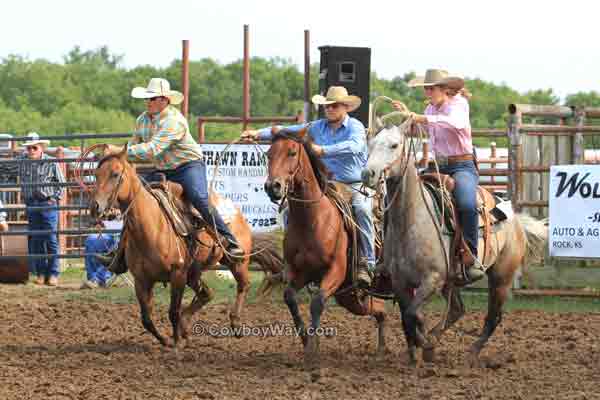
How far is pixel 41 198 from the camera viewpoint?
14008mm

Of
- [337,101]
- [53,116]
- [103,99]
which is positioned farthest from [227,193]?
[103,99]

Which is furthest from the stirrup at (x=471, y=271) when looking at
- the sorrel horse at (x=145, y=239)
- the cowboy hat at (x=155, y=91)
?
the cowboy hat at (x=155, y=91)

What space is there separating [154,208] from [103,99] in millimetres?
49169

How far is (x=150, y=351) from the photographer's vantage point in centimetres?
877

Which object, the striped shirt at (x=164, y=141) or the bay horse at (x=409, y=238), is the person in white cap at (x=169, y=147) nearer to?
the striped shirt at (x=164, y=141)

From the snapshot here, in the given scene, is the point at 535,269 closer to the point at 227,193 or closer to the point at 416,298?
the point at 227,193

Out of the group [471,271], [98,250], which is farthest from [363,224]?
[98,250]

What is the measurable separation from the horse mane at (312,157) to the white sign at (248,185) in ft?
15.1

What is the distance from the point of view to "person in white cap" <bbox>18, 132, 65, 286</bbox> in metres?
13.9

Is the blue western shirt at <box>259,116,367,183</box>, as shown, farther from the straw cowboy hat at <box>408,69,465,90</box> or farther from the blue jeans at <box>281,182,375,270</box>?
the straw cowboy hat at <box>408,69,465,90</box>

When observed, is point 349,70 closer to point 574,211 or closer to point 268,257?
point 268,257

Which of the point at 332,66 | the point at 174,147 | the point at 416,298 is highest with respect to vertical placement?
the point at 332,66

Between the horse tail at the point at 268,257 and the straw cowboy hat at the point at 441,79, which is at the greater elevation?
the straw cowboy hat at the point at 441,79

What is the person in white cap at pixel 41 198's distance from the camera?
13906mm
